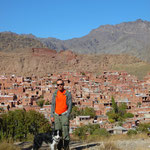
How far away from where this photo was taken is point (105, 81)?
4369 centimetres

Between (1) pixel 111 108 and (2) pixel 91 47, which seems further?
(2) pixel 91 47

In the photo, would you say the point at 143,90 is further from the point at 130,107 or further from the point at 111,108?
the point at 111,108

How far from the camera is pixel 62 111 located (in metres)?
5.42

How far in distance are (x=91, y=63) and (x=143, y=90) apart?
108ft

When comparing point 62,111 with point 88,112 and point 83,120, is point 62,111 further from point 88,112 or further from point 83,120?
point 88,112

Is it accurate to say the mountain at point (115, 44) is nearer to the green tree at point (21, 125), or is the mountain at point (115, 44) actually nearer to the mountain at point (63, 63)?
the mountain at point (63, 63)

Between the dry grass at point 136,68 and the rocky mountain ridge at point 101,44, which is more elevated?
the rocky mountain ridge at point 101,44

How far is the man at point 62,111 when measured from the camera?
534cm

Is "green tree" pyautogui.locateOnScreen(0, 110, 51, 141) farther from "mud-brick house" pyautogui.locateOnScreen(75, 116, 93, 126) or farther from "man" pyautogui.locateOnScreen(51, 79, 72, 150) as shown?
"man" pyautogui.locateOnScreen(51, 79, 72, 150)

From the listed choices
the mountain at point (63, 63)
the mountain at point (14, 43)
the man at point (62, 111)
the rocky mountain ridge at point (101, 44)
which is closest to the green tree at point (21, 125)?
the man at point (62, 111)

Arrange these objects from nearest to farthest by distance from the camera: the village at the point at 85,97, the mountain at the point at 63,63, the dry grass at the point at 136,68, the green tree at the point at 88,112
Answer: the village at the point at 85,97 → the green tree at the point at 88,112 → the dry grass at the point at 136,68 → the mountain at the point at 63,63

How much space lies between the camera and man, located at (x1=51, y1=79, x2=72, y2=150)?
5336 mm

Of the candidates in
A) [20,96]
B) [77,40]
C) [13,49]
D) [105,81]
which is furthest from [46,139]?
[77,40]

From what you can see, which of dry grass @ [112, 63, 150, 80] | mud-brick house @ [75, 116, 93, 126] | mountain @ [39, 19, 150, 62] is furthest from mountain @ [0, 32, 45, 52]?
mud-brick house @ [75, 116, 93, 126]
